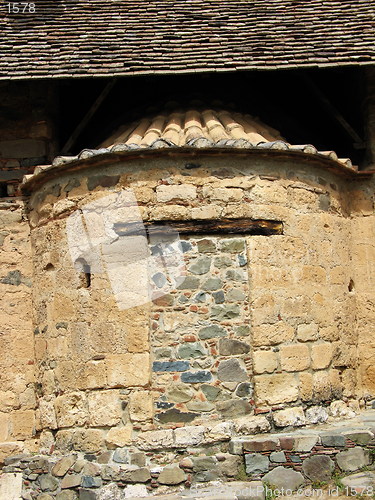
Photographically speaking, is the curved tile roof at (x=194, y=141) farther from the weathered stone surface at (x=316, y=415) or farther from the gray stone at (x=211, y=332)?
the weathered stone surface at (x=316, y=415)

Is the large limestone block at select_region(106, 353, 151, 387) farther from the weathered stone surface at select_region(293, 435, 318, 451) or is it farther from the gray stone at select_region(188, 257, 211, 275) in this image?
A: the weathered stone surface at select_region(293, 435, 318, 451)

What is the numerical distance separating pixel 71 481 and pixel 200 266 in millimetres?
2090

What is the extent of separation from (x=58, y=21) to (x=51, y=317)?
3590 millimetres

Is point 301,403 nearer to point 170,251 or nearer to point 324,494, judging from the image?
point 324,494

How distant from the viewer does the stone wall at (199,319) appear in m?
6.23

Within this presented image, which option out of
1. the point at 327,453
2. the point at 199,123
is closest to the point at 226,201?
the point at 199,123

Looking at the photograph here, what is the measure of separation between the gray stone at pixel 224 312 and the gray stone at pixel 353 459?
143cm

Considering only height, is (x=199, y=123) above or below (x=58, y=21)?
below

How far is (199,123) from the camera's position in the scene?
24.0 ft

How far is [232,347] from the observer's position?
630 cm

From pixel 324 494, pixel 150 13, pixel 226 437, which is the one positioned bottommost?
pixel 324 494

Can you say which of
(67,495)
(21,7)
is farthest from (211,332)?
(21,7)

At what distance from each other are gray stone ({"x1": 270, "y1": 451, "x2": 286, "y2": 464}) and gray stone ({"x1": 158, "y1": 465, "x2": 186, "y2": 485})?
0.73 metres

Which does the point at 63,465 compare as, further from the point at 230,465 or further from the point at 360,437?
→ the point at 360,437
